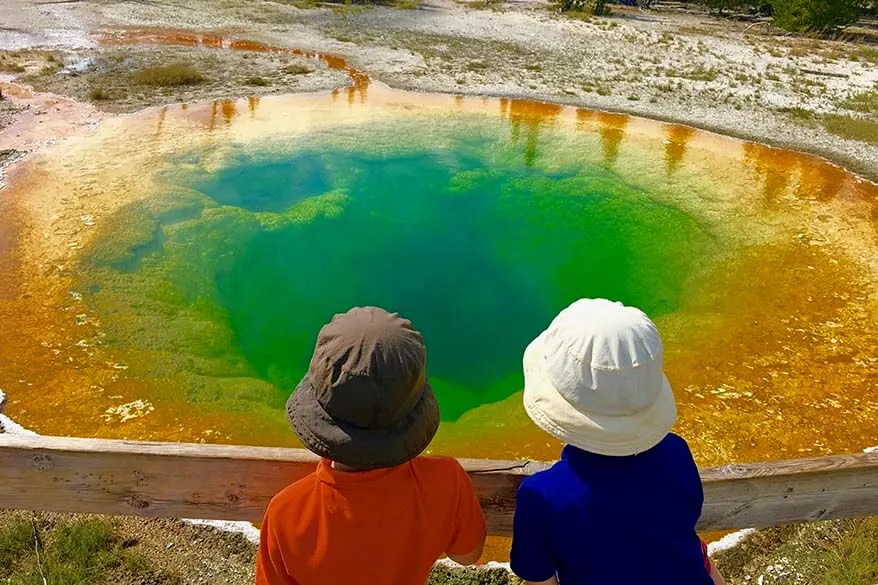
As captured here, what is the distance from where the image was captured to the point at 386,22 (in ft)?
61.0

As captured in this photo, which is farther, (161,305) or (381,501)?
(161,305)

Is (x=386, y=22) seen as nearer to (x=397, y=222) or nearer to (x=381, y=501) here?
(x=397, y=222)

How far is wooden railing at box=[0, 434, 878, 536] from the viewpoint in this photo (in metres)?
1.80

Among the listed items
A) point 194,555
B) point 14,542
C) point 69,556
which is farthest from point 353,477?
point 14,542

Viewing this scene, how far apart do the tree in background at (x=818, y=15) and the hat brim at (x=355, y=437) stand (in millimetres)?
22170

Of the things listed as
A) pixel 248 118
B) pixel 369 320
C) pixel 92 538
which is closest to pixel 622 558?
pixel 369 320

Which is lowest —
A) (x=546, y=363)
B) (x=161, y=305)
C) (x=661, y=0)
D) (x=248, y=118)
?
(x=161, y=305)

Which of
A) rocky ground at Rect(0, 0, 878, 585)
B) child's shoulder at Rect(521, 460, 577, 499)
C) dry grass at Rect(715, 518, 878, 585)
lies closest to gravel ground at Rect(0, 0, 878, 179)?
rocky ground at Rect(0, 0, 878, 585)

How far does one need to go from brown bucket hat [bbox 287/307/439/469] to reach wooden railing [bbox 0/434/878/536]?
526mm

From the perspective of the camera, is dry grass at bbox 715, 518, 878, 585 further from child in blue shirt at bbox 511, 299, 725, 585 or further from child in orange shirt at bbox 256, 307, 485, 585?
child in orange shirt at bbox 256, 307, 485, 585

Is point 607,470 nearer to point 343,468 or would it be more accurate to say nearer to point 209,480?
point 343,468

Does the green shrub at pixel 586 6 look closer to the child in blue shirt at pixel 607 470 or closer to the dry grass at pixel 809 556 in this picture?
the dry grass at pixel 809 556

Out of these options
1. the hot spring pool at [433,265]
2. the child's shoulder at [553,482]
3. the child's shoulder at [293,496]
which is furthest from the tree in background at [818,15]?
the child's shoulder at [293,496]

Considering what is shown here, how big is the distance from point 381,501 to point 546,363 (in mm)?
446
